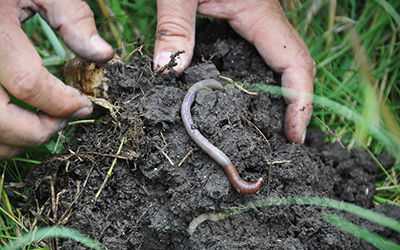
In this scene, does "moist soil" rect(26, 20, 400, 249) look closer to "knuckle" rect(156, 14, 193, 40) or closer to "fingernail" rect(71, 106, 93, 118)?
"fingernail" rect(71, 106, 93, 118)

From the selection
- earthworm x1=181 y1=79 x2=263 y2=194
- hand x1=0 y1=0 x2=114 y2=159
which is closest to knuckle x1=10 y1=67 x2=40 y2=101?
hand x1=0 y1=0 x2=114 y2=159

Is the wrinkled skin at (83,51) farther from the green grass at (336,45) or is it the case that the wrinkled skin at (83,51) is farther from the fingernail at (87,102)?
the green grass at (336,45)

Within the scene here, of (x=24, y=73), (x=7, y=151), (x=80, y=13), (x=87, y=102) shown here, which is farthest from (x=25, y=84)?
(x=80, y=13)

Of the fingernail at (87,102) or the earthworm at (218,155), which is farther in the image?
the fingernail at (87,102)

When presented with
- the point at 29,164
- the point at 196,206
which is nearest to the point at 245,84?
the point at 196,206

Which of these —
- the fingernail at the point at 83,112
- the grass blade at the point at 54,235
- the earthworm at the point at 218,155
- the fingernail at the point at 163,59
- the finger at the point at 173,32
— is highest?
the finger at the point at 173,32

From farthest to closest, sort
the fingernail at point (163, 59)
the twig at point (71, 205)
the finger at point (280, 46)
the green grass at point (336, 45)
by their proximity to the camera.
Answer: the green grass at point (336, 45)
the finger at point (280, 46)
the fingernail at point (163, 59)
the twig at point (71, 205)

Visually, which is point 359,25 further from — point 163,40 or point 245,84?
point 163,40

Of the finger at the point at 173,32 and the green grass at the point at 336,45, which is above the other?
the finger at the point at 173,32

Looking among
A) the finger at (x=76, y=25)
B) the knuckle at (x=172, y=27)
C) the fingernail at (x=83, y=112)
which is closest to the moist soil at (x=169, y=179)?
the fingernail at (x=83, y=112)
